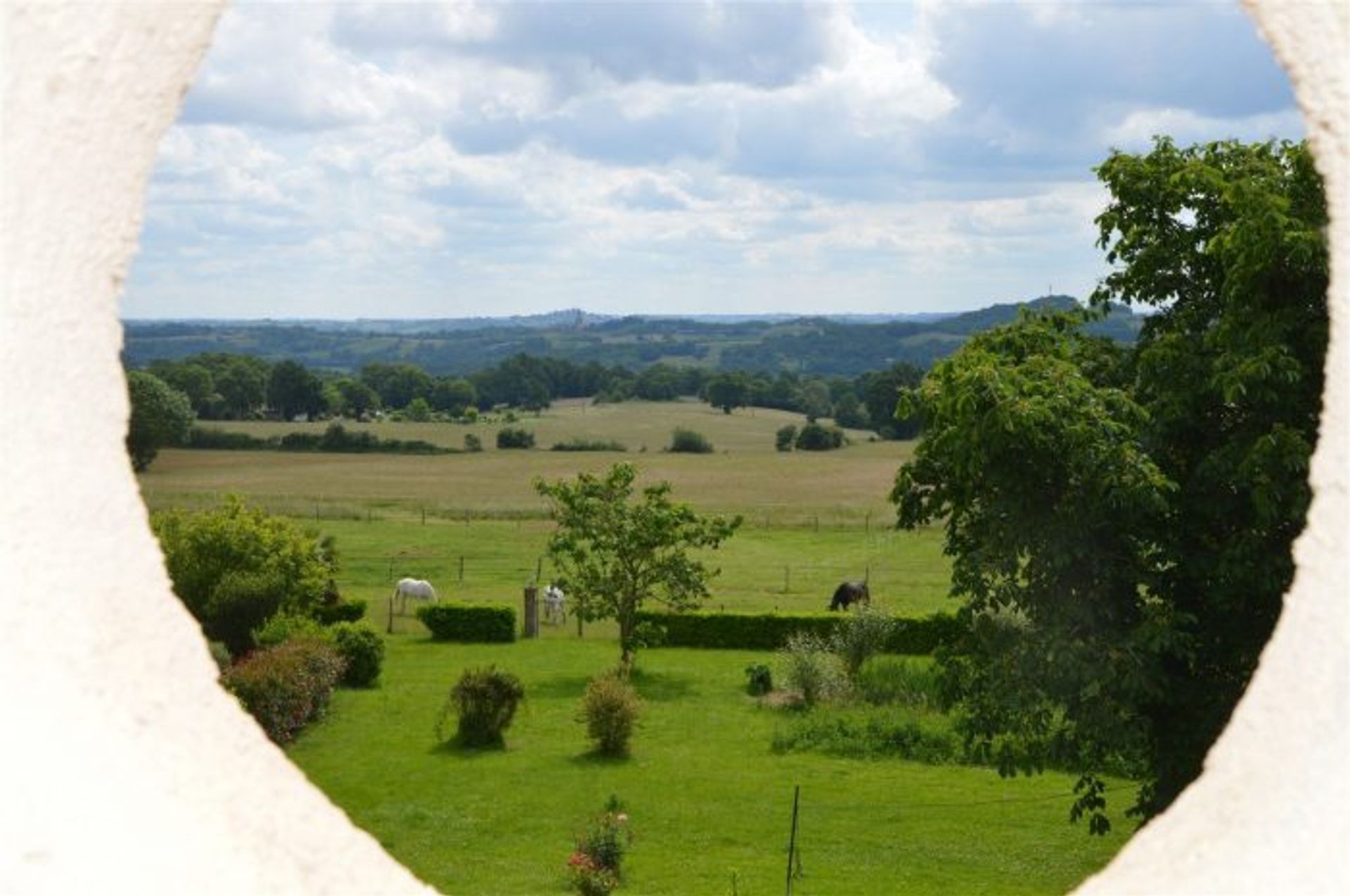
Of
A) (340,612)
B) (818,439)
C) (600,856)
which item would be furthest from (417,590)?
(818,439)

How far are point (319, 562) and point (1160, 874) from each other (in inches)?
1268

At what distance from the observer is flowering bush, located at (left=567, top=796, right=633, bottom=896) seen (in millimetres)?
14836

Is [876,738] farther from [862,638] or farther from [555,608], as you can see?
[555,608]

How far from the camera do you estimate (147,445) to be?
206ft

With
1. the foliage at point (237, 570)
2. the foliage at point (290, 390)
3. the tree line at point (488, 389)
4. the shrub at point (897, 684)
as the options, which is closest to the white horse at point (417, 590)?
the foliage at point (237, 570)

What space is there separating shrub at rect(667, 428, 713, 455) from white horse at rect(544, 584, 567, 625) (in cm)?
4456

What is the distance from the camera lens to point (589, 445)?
8675 centimetres

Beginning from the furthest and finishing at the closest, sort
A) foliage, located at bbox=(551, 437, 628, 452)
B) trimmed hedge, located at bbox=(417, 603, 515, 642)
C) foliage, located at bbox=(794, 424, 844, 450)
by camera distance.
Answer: foliage, located at bbox=(794, 424, 844, 450)
foliage, located at bbox=(551, 437, 628, 452)
trimmed hedge, located at bbox=(417, 603, 515, 642)

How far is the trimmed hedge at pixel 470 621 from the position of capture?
37188mm

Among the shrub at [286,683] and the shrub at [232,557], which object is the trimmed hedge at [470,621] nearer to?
the shrub at [232,557]

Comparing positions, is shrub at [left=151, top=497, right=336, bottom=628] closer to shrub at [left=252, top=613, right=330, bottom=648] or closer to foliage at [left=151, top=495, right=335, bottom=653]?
foliage at [left=151, top=495, right=335, bottom=653]

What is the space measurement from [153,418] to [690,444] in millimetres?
33437

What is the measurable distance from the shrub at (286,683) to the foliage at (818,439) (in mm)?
61216

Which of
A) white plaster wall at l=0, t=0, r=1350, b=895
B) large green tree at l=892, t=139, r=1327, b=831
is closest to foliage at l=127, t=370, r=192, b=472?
large green tree at l=892, t=139, r=1327, b=831
